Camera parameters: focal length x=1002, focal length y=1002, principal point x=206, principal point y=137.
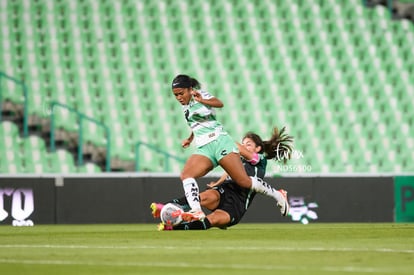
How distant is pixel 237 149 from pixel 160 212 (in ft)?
3.85

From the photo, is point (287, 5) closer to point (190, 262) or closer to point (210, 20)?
point (210, 20)

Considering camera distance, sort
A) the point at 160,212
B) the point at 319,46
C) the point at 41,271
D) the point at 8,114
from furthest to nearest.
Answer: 1. the point at 319,46
2. the point at 8,114
3. the point at 160,212
4. the point at 41,271

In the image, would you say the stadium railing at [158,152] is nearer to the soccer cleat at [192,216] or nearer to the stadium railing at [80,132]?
the stadium railing at [80,132]

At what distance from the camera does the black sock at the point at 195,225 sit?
11.9 meters

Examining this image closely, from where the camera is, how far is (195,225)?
12.0m

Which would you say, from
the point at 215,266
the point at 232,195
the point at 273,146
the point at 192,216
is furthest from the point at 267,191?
the point at 215,266

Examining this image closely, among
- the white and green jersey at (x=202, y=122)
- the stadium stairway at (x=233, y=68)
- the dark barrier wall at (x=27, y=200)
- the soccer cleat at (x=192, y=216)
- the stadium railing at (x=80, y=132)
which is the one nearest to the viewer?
the soccer cleat at (x=192, y=216)

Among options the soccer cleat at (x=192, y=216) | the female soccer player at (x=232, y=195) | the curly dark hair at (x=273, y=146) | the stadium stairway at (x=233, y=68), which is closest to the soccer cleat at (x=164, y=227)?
the female soccer player at (x=232, y=195)

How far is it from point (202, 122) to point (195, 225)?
4.11 feet

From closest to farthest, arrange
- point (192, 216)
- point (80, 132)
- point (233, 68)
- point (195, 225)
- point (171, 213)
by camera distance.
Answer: point (192, 216) < point (171, 213) < point (195, 225) < point (80, 132) < point (233, 68)

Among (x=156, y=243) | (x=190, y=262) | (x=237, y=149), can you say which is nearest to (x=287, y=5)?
(x=237, y=149)

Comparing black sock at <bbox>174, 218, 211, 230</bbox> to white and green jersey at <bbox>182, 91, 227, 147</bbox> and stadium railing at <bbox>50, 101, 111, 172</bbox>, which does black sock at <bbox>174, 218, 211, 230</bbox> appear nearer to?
white and green jersey at <bbox>182, 91, 227, 147</bbox>

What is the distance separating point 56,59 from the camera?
811 inches

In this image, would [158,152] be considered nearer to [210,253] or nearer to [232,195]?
[232,195]
